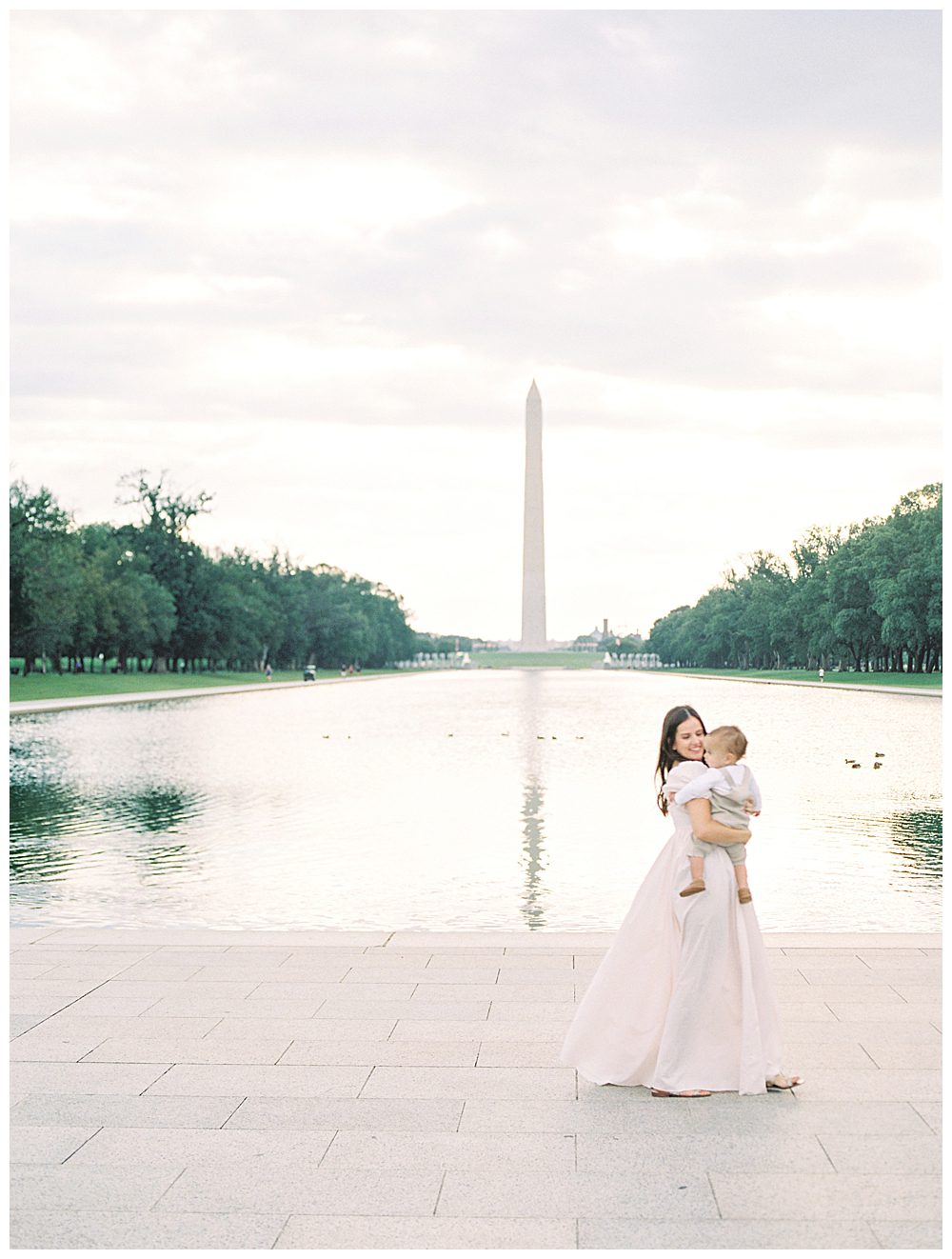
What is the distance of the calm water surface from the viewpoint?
1045cm

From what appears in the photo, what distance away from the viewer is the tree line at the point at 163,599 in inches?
2371

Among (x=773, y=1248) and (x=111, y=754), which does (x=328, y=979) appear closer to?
(x=773, y=1248)

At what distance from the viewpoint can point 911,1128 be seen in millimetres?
4895

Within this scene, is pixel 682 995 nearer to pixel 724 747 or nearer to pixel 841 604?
pixel 724 747

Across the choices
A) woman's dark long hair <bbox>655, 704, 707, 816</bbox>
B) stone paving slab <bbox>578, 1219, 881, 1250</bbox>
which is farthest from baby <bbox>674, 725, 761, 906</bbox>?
stone paving slab <bbox>578, 1219, 881, 1250</bbox>

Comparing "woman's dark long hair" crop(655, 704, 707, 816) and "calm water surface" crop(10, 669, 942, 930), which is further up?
"woman's dark long hair" crop(655, 704, 707, 816)

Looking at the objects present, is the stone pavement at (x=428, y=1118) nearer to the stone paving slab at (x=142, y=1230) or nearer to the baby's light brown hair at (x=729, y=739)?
the stone paving slab at (x=142, y=1230)

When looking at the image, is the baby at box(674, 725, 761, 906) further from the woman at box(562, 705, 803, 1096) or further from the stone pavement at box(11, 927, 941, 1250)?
the stone pavement at box(11, 927, 941, 1250)

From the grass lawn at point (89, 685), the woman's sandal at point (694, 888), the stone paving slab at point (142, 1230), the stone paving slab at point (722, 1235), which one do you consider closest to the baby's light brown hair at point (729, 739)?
the woman's sandal at point (694, 888)

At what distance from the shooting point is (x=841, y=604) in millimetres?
82688

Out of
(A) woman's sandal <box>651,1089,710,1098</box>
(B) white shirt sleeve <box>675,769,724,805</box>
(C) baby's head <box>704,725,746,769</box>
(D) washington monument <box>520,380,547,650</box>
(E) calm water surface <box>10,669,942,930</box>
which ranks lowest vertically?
(E) calm water surface <box>10,669,942,930</box>

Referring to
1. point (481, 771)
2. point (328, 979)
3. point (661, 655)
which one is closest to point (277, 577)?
point (661, 655)

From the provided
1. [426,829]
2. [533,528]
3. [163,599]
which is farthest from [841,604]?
[426,829]

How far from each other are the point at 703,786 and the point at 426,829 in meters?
9.77
